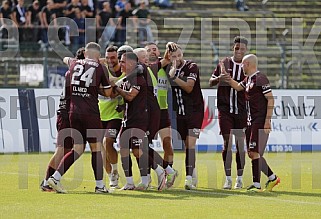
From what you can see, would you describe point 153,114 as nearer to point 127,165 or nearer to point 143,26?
point 127,165

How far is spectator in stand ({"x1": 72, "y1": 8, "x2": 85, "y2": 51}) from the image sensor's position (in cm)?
2681

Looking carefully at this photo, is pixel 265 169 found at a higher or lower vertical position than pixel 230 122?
lower

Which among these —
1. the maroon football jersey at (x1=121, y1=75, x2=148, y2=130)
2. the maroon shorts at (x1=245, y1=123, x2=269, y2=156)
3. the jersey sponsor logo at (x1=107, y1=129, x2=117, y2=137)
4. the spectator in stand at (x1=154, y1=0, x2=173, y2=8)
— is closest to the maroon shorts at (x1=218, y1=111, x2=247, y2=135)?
the maroon shorts at (x1=245, y1=123, x2=269, y2=156)

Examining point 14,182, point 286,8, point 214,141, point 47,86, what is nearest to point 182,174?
point 14,182

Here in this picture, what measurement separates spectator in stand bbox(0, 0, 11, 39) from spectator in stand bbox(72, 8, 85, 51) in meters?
2.09

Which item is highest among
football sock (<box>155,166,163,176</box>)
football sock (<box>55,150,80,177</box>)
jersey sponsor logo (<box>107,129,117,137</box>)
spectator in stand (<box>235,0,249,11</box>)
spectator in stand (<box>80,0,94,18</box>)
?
spectator in stand (<box>235,0,249,11</box>)

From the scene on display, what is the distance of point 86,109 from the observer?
1398 cm

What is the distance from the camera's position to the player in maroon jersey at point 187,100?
51.1ft

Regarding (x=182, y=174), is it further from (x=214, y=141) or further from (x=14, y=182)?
(x=214, y=141)

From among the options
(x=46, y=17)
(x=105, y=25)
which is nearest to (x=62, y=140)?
(x=46, y=17)

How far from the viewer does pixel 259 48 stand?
29438 millimetres

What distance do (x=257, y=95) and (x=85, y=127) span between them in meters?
3.05

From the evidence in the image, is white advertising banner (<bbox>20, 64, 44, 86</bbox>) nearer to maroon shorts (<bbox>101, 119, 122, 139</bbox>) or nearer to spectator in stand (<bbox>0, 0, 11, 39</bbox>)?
spectator in stand (<bbox>0, 0, 11, 39</bbox>)

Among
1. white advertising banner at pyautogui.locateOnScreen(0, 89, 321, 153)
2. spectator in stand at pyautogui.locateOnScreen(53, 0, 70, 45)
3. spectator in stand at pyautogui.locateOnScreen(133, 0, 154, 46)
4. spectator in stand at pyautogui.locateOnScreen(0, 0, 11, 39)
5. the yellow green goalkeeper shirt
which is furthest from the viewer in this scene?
spectator in stand at pyautogui.locateOnScreen(133, 0, 154, 46)
